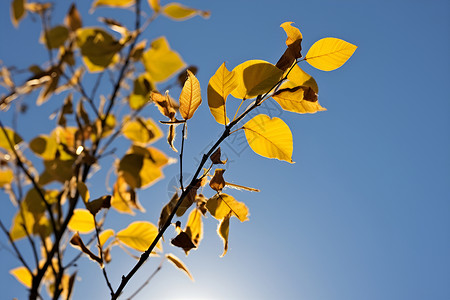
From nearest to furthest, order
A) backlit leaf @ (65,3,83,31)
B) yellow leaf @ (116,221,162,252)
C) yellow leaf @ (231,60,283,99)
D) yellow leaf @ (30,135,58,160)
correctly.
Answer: yellow leaf @ (231,60,283,99) < yellow leaf @ (116,221,162,252) < yellow leaf @ (30,135,58,160) < backlit leaf @ (65,3,83,31)

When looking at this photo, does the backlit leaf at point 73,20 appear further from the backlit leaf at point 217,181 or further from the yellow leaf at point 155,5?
the backlit leaf at point 217,181

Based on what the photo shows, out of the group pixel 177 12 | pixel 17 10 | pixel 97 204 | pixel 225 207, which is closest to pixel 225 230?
pixel 225 207

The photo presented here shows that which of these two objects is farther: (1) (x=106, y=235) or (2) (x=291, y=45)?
(1) (x=106, y=235)

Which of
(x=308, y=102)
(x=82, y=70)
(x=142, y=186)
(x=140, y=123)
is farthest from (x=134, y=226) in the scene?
(x=82, y=70)

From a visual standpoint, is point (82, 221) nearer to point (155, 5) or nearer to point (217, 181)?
point (217, 181)

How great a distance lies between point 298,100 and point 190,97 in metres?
0.09

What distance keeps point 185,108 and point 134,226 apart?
0.62 feet

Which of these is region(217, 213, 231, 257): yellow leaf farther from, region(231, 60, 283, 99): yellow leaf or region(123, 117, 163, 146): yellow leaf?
region(123, 117, 163, 146): yellow leaf

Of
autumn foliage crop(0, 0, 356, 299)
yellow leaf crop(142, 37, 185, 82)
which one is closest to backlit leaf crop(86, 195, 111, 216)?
autumn foliage crop(0, 0, 356, 299)

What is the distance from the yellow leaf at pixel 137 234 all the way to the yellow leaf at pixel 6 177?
0.36 m

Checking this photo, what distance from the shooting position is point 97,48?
2.09 feet

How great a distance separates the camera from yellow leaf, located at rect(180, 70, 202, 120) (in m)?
0.30

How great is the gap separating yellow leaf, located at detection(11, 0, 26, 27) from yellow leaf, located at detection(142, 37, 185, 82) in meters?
0.22

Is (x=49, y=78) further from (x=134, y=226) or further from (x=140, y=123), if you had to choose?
(x=134, y=226)
